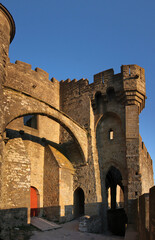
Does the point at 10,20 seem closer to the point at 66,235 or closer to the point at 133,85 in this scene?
the point at 133,85

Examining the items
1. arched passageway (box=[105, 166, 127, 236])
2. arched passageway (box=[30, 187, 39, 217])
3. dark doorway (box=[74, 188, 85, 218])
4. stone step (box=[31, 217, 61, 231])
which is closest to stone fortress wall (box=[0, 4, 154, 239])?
dark doorway (box=[74, 188, 85, 218])

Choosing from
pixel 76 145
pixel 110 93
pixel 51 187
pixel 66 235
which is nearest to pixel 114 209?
pixel 76 145

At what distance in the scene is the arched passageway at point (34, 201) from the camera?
12539mm

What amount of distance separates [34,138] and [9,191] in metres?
4.07

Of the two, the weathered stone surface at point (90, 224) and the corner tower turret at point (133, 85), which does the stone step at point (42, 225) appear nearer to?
the weathered stone surface at point (90, 224)

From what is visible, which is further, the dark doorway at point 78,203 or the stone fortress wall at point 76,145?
the dark doorway at point 78,203

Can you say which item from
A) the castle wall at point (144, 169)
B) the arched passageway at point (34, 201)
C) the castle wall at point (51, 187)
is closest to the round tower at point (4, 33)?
the castle wall at point (51, 187)

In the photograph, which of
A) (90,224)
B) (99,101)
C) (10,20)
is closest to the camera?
(10,20)

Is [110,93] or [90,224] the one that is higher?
[110,93]

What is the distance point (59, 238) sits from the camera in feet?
31.0

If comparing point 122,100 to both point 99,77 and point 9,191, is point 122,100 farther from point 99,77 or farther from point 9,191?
point 9,191

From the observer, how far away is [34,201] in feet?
41.7

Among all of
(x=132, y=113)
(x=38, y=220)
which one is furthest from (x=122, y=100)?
(x=38, y=220)

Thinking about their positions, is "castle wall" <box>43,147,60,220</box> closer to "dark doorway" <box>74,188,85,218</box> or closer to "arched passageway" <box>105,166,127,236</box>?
"dark doorway" <box>74,188,85,218</box>
